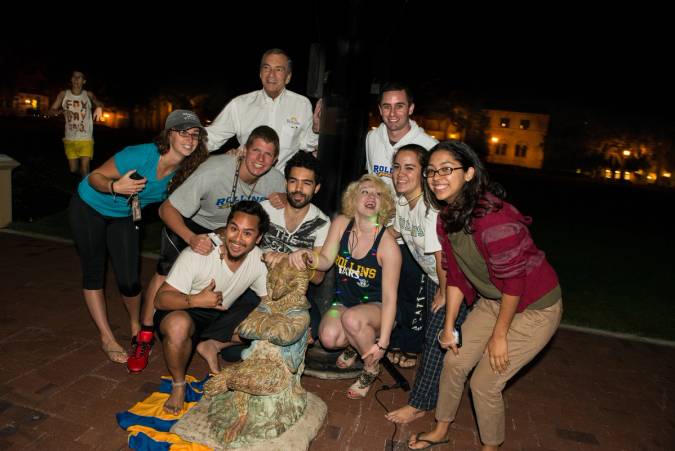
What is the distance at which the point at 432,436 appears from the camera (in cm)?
377

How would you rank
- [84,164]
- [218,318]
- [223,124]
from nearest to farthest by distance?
[218,318] < [223,124] < [84,164]

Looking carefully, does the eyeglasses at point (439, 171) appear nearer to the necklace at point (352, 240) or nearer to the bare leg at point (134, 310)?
the necklace at point (352, 240)

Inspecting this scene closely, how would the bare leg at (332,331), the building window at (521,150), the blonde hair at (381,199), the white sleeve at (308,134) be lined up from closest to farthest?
the blonde hair at (381,199) < the bare leg at (332,331) < the white sleeve at (308,134) < the building window at (521,150)

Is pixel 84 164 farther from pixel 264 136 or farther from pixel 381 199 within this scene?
pixel 381 199

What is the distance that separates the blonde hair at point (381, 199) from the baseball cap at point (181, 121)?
141 centimetres

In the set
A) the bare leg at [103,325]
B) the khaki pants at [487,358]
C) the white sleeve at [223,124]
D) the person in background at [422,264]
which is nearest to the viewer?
the khaki pants at [487,358]

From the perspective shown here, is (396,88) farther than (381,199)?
Yes

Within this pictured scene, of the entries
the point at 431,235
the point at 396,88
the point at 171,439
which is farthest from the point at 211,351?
the point at 396,88

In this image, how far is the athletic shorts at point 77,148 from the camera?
10.4 metres

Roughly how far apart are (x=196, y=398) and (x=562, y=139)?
75795mm

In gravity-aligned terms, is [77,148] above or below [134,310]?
above

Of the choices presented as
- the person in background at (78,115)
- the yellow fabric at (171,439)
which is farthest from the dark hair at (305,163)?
the person in background at (78,115)

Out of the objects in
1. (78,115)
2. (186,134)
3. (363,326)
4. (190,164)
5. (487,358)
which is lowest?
(363,326)

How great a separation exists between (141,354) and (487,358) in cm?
294
